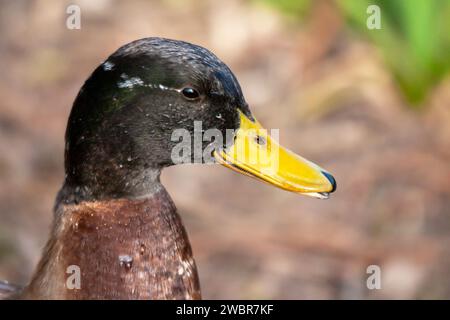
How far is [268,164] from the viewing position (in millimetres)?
2863

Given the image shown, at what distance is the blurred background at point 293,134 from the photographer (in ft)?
15.7

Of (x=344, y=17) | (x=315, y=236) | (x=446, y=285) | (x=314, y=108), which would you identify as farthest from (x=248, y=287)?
(x=344, y=17)

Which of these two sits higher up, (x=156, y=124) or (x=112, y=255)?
(x=156, y=124)

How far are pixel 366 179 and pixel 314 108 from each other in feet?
1.87

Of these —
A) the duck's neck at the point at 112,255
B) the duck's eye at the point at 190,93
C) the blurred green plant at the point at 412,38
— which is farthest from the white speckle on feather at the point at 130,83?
the blurred green plant at the point at 412,38

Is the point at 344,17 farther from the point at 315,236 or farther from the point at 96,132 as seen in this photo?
the point at 96,132

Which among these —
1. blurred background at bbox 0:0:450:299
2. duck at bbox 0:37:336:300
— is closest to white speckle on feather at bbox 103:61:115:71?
duck at bbox 0:37:336:300

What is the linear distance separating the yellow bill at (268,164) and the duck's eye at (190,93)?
0.54 ft

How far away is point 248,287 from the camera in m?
4.72

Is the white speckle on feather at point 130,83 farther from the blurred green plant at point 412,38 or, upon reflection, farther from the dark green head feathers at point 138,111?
the blurred green plant at point 412,38

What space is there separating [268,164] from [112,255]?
515 mm

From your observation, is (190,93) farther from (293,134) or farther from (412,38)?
(293,134)

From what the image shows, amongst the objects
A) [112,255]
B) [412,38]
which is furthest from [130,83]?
[412,38]

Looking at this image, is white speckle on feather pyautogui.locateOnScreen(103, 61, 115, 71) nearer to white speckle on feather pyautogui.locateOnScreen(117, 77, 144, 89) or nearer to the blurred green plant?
white speckle on feather pyautogui.locateOnScreen(117, 77, 144, 89)
